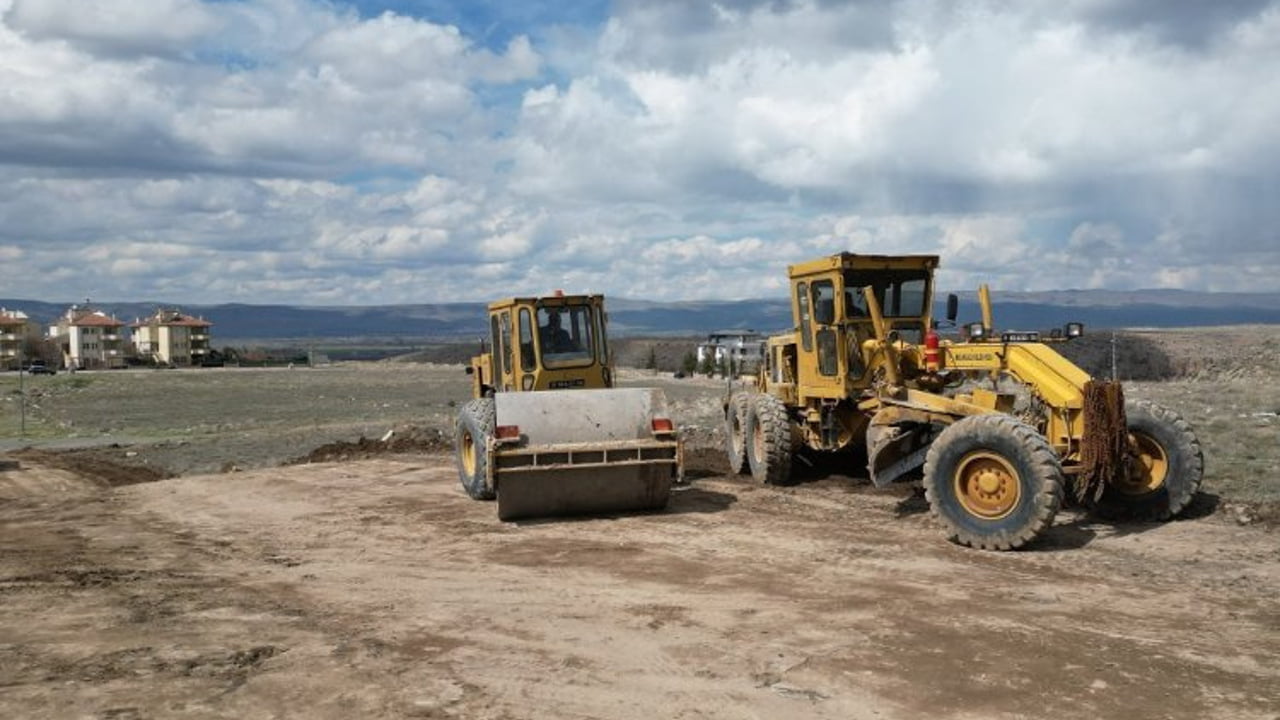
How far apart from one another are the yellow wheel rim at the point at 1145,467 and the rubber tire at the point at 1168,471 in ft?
0.13

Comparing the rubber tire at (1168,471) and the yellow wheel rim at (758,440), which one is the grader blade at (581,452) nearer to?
the yellow wheel rim at (758,440)

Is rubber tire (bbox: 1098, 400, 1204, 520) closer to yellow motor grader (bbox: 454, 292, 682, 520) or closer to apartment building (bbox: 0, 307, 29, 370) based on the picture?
yellow motor grader (bbox: 454, 292, 682, 520)

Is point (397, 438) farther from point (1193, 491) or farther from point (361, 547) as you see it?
point (1193, 491)

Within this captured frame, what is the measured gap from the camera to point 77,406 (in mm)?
44125

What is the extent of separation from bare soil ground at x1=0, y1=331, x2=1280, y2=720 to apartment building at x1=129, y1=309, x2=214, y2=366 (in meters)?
112

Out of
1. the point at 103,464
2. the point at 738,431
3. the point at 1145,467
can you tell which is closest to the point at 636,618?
the point at 1145,467

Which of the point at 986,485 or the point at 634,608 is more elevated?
the point at 986,485

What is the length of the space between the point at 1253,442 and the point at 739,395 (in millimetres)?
7060

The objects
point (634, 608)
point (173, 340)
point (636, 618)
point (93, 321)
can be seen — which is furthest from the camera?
point (173, 340)

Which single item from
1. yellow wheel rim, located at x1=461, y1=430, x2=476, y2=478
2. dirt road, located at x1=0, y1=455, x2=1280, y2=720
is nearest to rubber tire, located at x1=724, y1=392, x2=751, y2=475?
dirt road, located at x1=0, y1=455, x2=1280, y2=720

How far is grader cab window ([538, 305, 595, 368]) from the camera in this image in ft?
46.6

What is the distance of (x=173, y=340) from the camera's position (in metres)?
124

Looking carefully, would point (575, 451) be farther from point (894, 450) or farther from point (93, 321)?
point (93, 321)

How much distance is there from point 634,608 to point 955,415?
455 cm
